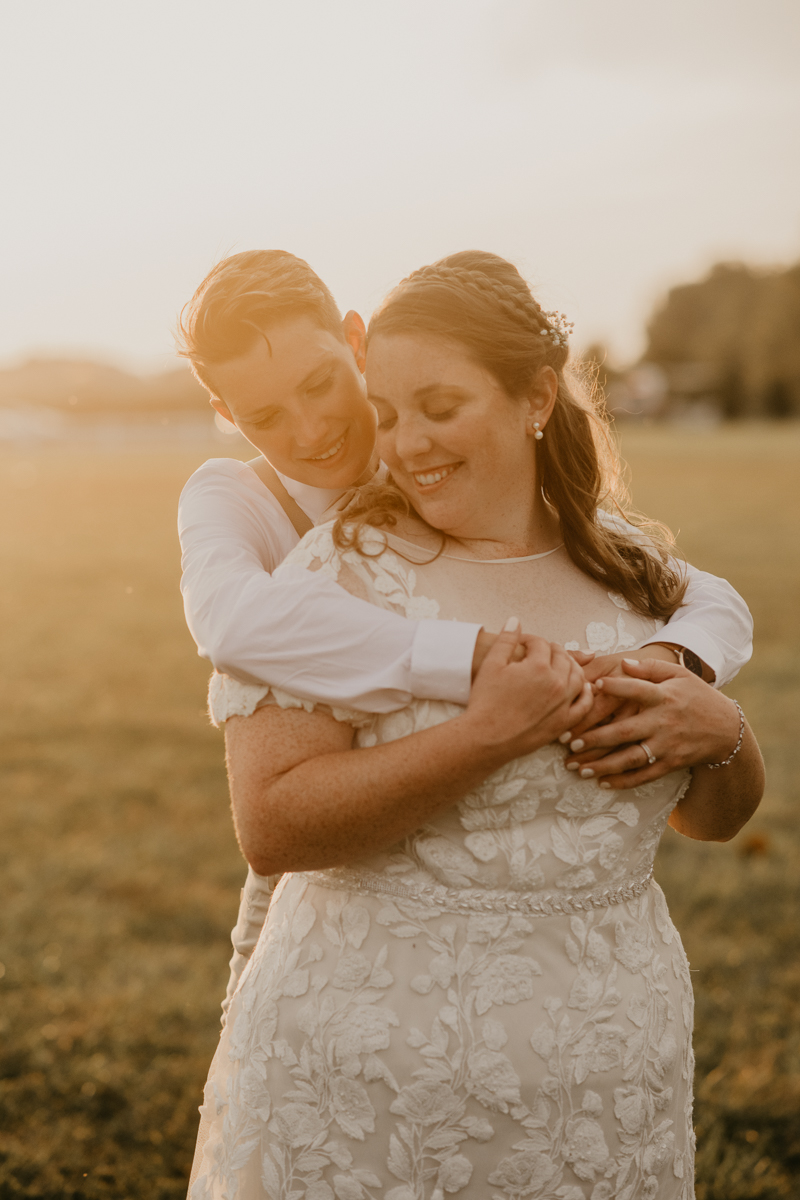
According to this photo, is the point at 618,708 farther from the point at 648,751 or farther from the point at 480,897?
the point at 480,897

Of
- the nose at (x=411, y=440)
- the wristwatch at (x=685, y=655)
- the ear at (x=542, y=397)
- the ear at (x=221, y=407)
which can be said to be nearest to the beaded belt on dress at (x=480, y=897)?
the wristwatch at (x=685, y=655)

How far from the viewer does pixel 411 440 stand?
2186 mm

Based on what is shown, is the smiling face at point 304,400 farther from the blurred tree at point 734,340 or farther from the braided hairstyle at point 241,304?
the blurred tree at point 734,340

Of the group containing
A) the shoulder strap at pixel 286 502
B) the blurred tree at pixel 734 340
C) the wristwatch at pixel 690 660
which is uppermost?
the shoulder strap at pixel 286 502

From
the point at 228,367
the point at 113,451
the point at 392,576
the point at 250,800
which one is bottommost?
the point at 113,451

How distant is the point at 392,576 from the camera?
86.3 inches

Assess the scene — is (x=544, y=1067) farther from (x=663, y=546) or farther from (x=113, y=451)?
(x=113, y=451)

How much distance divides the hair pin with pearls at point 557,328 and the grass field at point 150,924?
3.18 meters

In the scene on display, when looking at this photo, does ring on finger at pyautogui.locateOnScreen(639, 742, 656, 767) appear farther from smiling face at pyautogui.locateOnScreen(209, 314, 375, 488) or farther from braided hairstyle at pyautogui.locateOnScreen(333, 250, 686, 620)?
smiling face at pyautogui.locateOnScreen(209, 314, 375, 488)

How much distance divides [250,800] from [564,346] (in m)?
1.25

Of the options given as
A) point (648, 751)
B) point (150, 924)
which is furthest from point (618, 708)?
point (150, 924)

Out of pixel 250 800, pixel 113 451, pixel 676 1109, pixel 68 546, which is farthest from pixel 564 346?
pixel 113 451

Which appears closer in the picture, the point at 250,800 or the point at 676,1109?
the point at 250,800

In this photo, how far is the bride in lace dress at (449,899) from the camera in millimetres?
2045
